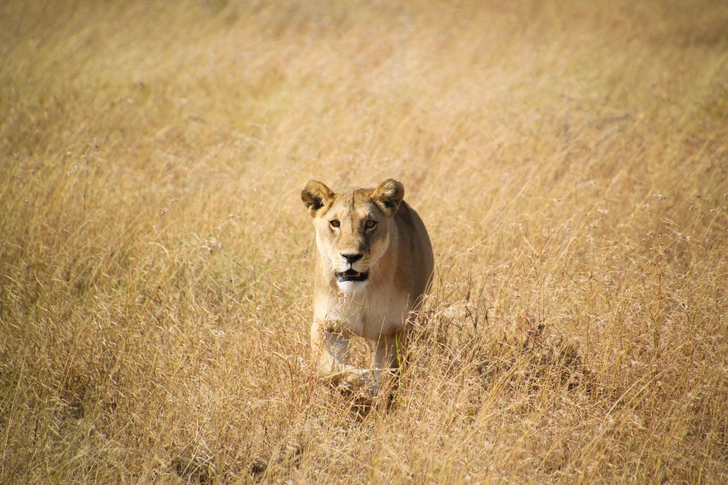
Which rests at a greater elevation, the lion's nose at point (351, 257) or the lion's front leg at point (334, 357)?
the lion's nose at point (351, 257)

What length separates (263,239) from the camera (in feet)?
19.5

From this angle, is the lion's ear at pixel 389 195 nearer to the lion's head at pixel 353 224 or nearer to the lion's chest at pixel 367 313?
the lion's head at pixel 353 224

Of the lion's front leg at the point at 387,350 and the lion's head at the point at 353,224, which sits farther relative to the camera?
the lion's front leg at the point at 387,350

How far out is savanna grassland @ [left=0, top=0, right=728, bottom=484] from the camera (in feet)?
12.0

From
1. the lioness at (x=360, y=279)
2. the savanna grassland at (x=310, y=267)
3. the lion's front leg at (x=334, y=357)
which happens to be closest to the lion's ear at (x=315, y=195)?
the lioness at (x=360, y=279)

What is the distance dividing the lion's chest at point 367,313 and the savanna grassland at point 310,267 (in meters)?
0.22

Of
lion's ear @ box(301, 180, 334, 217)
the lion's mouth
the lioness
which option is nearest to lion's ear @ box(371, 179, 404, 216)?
the lioness

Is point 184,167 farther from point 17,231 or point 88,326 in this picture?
point 88,326

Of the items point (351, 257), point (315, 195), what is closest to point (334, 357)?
point (351, 257)

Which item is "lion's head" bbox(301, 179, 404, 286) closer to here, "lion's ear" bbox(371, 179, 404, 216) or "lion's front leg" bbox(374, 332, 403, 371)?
"lion's ear" bbox(371, 179, 404, 216)

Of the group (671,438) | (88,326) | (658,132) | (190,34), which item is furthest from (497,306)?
(190,34)

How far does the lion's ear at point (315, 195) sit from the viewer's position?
4.22 metres

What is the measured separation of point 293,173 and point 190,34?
6.95 metres

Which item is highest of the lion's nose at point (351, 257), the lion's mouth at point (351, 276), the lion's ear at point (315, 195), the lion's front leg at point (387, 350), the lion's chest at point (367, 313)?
the lion's ear at point (315, 195)
